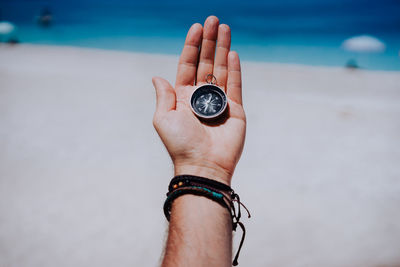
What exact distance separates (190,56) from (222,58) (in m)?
0.44

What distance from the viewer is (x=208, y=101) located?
292cm

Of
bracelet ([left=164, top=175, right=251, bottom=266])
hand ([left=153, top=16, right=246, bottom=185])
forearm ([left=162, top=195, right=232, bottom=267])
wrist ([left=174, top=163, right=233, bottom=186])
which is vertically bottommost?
forearm ([left=162, top=195, right=232, bottom=267])

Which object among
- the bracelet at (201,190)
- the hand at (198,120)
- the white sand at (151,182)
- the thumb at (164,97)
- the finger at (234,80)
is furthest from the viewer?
the white sand at (151,182)

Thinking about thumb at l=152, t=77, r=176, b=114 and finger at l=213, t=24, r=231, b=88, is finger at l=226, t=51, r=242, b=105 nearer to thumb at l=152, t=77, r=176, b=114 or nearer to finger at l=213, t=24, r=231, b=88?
finger at l=213, t=24, r=231, b=88

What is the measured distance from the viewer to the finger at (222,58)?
324 centimetres

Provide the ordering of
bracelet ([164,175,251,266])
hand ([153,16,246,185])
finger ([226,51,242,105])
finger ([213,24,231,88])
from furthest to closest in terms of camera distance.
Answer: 1. finger ([213,24,231,88])
2. finger ([226,51,242,105])
3. hand ([153,16,246,185])
4. bracelet ([164,175,251,266])

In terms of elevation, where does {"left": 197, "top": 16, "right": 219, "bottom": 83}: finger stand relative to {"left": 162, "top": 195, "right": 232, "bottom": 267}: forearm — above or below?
above

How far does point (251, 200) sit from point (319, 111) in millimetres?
7247

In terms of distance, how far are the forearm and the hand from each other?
1.25 feet

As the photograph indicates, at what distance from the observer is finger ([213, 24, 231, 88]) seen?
3244mm

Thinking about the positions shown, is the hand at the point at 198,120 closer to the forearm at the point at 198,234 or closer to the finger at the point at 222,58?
the finger at the point at 222,58

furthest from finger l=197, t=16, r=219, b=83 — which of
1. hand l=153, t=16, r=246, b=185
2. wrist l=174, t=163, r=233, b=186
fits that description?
wrist l=174, t=163, r=233, b=186

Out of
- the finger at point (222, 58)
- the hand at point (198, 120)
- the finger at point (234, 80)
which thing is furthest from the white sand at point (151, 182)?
the finger at point (222, 58)

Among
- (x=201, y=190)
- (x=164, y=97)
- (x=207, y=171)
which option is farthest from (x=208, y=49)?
(x=201, y=190)
